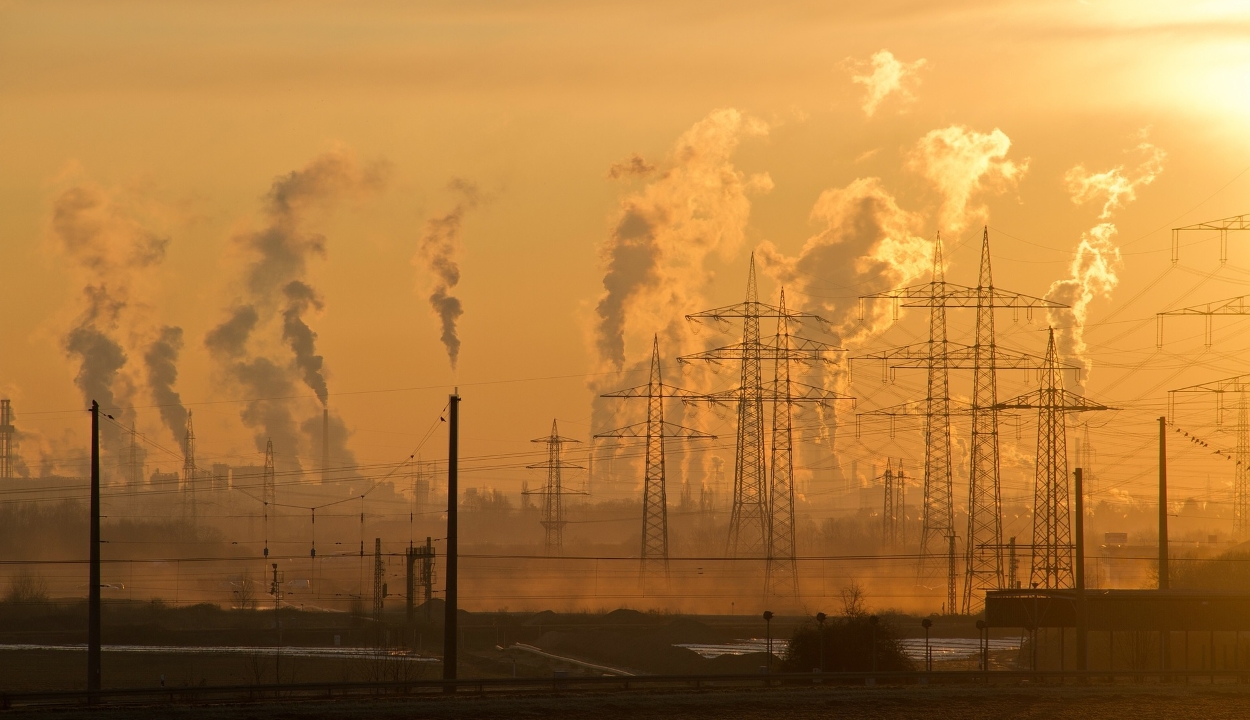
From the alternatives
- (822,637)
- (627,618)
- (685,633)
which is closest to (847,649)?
(822,637)

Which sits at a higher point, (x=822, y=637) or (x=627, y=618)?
(x=822, y=637)

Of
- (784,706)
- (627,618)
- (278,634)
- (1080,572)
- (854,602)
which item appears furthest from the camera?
(627,618)

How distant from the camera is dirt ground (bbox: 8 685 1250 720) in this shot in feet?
119

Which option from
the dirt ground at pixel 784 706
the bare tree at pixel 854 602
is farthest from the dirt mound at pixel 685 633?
the dirt ground at pixel 784 706

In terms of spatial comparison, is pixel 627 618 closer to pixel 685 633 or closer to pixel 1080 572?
pixel 685 633

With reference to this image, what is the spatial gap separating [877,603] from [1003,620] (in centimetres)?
6661

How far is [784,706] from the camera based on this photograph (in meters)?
39.5

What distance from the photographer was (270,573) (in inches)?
7200

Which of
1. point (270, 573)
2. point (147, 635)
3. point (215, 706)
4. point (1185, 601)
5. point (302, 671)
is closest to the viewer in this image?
point (215, 706)

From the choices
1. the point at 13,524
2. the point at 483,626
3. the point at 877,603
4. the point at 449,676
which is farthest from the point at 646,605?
the point at 13,524

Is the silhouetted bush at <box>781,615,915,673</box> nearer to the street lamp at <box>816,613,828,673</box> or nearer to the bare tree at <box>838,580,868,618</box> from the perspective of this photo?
the street lamp at <box>816,613,828,673</box>

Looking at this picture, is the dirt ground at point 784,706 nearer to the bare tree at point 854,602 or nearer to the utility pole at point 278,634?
the utility pole at point 278,634

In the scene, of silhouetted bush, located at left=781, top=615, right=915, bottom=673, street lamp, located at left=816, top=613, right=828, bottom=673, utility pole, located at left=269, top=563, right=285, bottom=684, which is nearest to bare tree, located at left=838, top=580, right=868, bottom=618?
silhouetted bush, located at left=781, top=615, right=915, bottom=673

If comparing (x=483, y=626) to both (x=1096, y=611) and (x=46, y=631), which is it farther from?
(x=1096, y=611)
